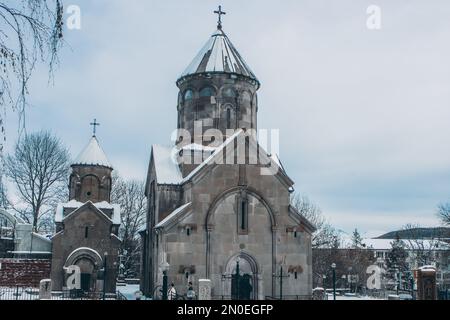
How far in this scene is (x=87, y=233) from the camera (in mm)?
27984

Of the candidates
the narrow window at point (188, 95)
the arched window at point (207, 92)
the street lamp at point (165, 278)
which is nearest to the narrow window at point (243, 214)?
the street lamp at point (165, 278)

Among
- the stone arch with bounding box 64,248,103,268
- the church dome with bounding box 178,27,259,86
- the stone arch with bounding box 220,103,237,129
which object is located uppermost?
the church dome with bounding box 178,27,259,86

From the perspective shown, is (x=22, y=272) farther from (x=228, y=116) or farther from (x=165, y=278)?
(x=228, y=116)

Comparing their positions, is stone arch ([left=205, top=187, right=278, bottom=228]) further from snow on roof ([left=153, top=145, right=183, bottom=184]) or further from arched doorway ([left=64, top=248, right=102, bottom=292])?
arched doorway ([left=64, top=248, right=102, bottom=292])

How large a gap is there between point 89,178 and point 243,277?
548 inches

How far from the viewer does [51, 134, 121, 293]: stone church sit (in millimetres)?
27031

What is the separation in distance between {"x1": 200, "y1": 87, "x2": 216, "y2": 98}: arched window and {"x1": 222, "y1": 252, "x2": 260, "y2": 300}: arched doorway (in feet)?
28.9

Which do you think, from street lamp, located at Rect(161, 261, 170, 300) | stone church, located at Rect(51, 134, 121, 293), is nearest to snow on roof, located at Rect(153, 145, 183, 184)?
street lamp, located at Rect(161, 261, 170, 300)

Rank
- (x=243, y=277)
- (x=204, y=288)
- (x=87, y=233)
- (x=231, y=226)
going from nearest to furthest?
(x=204, y=288), (x=243, y=277), (x=231, y=226), (x=87, y=233)

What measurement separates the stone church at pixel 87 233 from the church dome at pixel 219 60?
9.07 meters

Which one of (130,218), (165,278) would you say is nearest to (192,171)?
(165,278)
